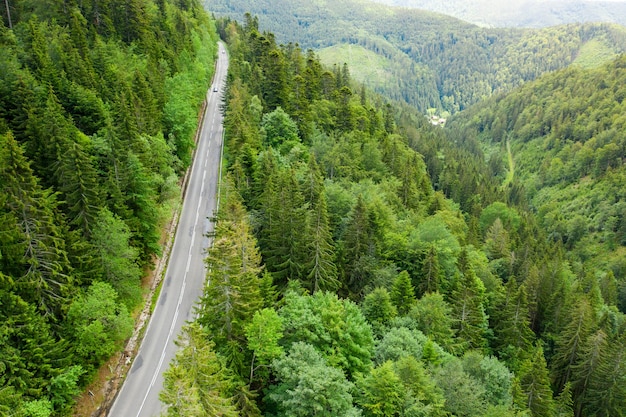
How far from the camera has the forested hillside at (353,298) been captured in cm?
2788

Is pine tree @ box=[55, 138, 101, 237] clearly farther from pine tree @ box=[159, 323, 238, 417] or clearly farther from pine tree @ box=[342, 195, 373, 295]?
pine tree @ box=[342, 195, 373, 295]

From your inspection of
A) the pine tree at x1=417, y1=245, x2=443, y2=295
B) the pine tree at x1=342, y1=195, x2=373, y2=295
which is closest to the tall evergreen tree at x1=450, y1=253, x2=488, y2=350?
the pine tree at x1=417, y1=245, x2=443, y2=295

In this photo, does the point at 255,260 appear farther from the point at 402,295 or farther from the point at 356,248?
the point at 402,295

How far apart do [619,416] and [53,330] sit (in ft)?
211

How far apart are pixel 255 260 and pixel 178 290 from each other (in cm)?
1430

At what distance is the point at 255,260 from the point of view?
111 ft

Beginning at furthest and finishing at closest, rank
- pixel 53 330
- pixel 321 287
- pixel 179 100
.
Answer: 1. pixel 179 100
2. pixel 321 287
3. pixel 53 330

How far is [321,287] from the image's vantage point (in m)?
41.9

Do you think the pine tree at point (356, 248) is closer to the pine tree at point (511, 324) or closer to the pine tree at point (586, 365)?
the pine tree at point (511, 324)

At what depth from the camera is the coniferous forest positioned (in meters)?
28.1

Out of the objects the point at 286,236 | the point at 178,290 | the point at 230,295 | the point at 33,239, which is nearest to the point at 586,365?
the point at 286,236

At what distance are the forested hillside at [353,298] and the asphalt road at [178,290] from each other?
12.5 ft

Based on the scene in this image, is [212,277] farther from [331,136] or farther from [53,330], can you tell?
[331,136]

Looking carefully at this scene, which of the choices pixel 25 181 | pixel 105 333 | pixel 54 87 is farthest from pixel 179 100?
pixel 105 333
